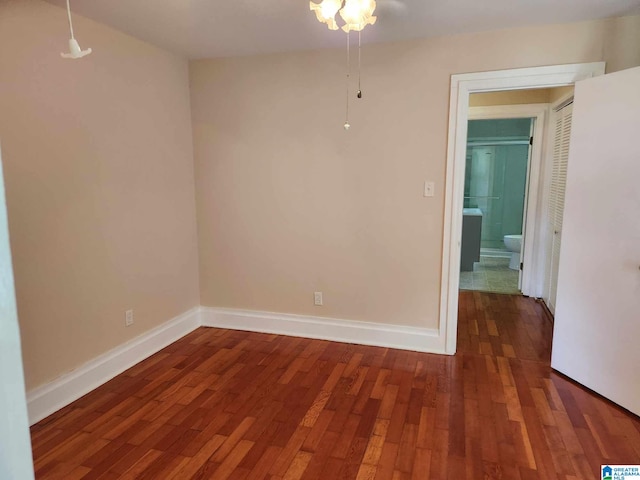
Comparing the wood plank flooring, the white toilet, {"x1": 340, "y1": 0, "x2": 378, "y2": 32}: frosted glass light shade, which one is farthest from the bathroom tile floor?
{"x1": 340, "y1": 0, "x2": 378, "y2": 32}: frosted glass light shade

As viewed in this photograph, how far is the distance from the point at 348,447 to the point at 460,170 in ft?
6.62

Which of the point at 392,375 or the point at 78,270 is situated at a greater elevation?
the point at 78,270

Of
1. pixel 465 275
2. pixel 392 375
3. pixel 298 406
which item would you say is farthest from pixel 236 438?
pixel 465 275

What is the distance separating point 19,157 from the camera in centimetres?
226

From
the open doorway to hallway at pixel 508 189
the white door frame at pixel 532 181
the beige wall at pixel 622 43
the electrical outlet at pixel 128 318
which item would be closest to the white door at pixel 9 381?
the electrical outlet at pixel 128 318

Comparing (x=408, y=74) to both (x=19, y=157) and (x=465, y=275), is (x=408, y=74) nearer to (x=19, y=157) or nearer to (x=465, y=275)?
(x=19, y=157)

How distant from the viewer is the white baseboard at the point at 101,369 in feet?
7.98

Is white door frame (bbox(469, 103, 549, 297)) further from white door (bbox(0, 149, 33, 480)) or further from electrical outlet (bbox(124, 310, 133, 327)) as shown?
white door (bbox(0, 149, 33, 480))

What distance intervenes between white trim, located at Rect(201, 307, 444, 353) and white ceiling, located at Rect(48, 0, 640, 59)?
2192 mm

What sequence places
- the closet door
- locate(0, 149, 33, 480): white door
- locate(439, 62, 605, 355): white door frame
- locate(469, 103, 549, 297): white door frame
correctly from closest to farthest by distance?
locate(0, 149, 33, 480): white door
locate(439, 62, 605, 355): white door frame
the closet door
locate(469, 103, 549, 297): white door frame

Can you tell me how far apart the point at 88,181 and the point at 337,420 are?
2.13m

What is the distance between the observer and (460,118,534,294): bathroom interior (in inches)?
254

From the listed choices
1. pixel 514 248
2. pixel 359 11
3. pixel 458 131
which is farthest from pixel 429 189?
pixel 514 248

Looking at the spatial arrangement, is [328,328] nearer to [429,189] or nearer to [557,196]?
[429,189]
